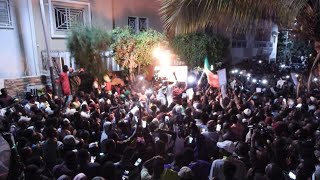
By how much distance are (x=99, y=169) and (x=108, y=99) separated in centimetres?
534

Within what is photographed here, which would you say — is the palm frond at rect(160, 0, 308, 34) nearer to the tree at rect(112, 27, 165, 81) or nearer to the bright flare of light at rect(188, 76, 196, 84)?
the tree at rect(112, 27, 165, 81)

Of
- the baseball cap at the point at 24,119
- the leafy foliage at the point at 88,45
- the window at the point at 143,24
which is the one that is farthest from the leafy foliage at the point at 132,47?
the baseball cap at the point at 24,119

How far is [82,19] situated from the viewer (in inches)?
624

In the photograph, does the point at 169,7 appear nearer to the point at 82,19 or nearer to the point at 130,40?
the point at 130,40

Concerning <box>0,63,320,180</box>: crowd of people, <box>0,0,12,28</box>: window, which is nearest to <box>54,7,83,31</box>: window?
<box>0,0,12,28</box>: window

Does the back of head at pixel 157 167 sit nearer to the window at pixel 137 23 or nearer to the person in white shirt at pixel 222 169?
the person in white shirt at pixel 222 169

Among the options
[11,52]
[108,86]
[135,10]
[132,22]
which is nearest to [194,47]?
[132,22]

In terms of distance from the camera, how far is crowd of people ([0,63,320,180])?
4.58m

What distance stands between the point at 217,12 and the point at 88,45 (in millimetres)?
8428

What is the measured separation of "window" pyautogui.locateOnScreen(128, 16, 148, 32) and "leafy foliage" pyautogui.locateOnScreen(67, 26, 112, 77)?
17.2 ft

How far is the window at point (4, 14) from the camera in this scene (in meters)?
13.1

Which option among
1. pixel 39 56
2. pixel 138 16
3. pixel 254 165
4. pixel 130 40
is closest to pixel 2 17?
pixel 39 56

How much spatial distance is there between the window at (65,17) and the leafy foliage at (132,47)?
2.45 meters

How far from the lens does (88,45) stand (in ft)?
43.3
